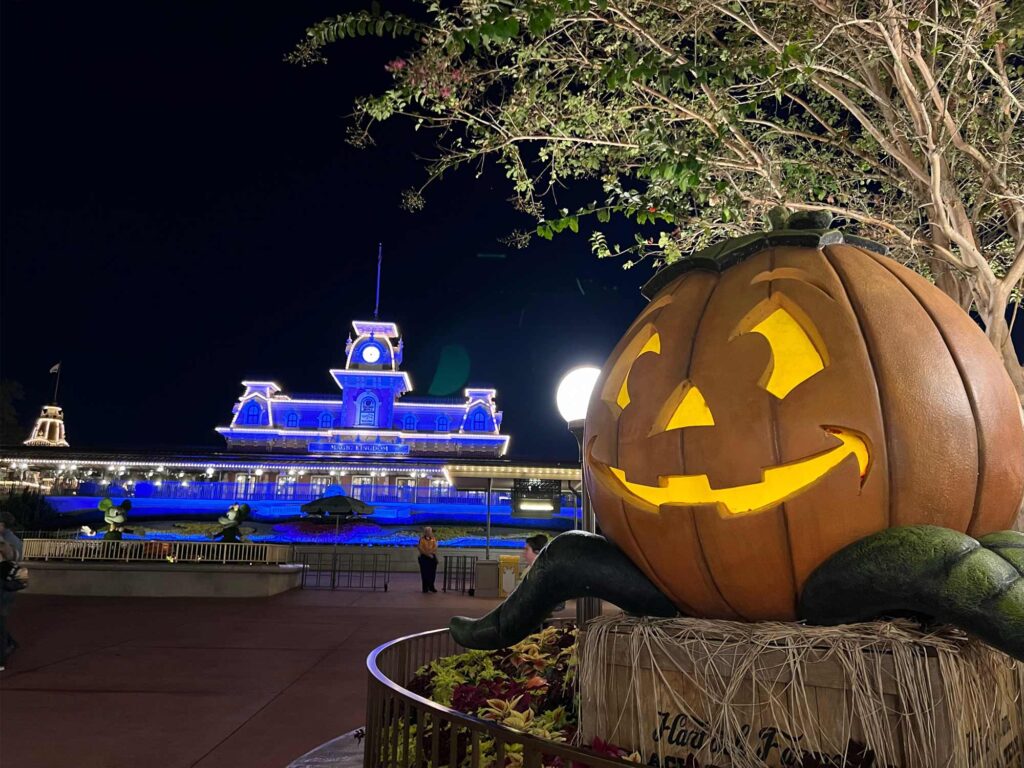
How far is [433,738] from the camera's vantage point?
8.54 feet

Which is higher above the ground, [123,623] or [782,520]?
[782,520]

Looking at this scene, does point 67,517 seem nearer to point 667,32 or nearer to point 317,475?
point 317,475

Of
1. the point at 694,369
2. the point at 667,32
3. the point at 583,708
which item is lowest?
the point at 583,708

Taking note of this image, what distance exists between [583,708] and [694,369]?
1.56m

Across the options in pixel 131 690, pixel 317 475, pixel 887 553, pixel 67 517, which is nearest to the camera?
pixel 887 553

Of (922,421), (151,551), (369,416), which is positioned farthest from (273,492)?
(922,421)

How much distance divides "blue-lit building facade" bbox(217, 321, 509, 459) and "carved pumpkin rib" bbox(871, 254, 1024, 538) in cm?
5399

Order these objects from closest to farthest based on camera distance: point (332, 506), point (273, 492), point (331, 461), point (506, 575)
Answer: point (506, 575) < point (332, 506) < point (331, 461) < point (273, 492)

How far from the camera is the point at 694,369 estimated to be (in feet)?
9.36

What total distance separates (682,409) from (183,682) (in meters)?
6.69

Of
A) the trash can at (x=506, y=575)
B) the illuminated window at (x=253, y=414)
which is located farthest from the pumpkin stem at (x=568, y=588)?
Answer: the illuminated window at (x=253, y=414)

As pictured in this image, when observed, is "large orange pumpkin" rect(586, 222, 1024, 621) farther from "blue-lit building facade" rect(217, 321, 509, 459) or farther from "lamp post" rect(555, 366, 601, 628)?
"blue-lit building facade" rect(217, 321, 509, 459)

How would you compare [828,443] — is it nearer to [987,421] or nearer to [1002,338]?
[987,421]

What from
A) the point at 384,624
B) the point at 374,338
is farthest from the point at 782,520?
the point at 374,338
